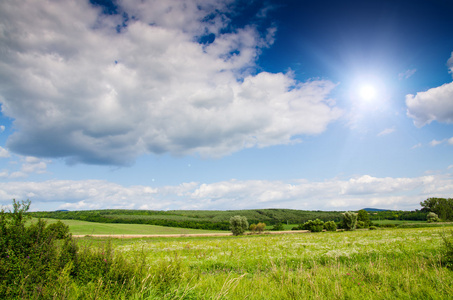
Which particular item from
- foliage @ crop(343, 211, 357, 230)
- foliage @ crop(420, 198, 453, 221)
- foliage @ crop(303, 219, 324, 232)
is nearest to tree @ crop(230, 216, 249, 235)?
foliage @ crop(303, 219, 324, 232)

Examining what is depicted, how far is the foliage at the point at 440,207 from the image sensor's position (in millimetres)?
116625

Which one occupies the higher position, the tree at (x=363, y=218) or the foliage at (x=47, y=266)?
the foliage at (x=47, y=266)

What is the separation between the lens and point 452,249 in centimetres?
973

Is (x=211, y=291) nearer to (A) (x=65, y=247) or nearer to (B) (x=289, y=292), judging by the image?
(B) (x=289, y=292)

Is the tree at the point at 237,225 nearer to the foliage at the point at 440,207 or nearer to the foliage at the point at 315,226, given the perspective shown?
the foliage at the point at 315,226

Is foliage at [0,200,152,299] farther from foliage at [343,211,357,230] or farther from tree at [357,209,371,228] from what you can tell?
tree at [357,209,371,228]

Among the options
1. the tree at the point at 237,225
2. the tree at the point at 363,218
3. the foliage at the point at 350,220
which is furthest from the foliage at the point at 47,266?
the tree at the point at 363,218

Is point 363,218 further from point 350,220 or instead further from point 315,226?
point 315,226

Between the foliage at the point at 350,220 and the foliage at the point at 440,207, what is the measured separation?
219 feet

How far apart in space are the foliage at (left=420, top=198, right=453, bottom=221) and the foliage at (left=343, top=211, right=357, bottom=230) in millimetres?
66642

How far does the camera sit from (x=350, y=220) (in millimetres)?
88000

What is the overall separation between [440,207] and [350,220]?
72.6 m

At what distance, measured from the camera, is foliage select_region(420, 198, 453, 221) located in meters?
117

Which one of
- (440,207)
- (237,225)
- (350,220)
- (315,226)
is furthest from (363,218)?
(237,225)
